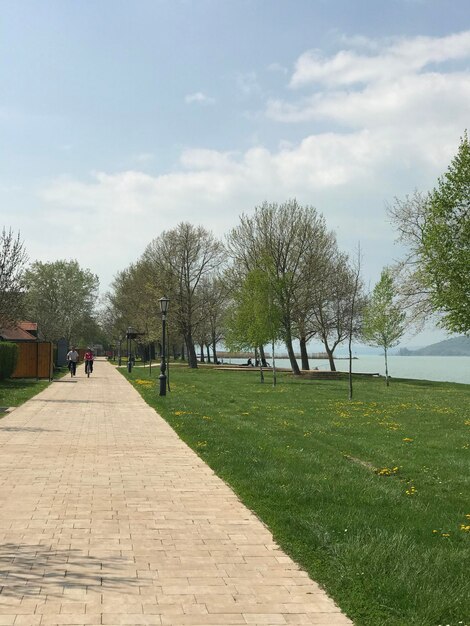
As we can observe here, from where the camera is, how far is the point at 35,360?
34500mm

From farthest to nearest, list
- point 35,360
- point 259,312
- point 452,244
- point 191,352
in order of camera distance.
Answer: point 191,352 < point 259,312 < point 35,360 < point 452,244

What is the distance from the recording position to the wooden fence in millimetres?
34094

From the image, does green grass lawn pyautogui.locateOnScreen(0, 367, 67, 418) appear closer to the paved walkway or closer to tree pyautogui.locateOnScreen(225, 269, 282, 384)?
the paved walkway

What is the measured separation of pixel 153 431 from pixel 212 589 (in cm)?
995

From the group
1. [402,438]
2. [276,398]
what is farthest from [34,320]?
[402,438]

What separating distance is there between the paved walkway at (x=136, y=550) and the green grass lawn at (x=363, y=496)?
1.08ft

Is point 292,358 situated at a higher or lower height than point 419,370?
higher

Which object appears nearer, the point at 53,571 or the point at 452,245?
the point at 53,571

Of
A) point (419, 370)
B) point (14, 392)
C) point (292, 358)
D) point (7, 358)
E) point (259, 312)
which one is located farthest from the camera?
point (419, 370)

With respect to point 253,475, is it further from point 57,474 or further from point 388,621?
point 388,621

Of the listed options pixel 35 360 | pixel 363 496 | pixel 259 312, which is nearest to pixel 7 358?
pixel 35 360

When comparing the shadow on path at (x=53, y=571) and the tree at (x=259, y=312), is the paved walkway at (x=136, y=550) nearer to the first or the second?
the shadow on path at (x=53, y=571)

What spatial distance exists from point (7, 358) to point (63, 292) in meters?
47.9

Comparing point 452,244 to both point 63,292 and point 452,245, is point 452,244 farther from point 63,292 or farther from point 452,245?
point 63,292
